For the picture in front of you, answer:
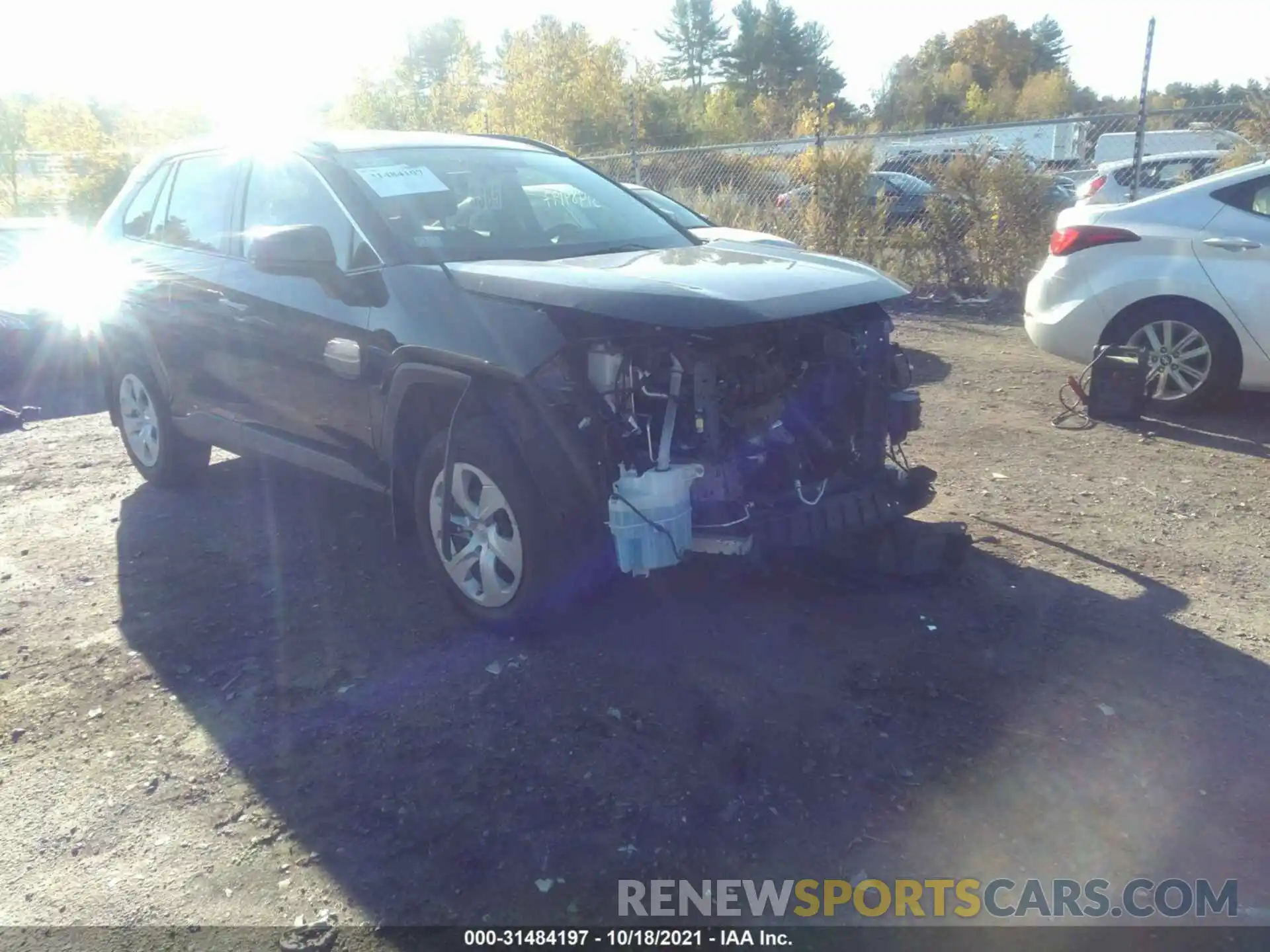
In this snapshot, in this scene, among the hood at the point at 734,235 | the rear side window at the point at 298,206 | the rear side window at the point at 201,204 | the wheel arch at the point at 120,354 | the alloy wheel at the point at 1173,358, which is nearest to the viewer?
the rear side window at the point at 298,206

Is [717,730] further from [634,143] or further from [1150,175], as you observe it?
[1150,175]

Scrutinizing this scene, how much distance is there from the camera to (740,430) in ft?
12.4

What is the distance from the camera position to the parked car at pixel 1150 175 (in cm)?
1220

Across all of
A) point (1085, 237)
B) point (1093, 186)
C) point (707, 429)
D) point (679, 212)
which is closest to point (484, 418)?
point (707, 429)

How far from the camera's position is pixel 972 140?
11.9 metres

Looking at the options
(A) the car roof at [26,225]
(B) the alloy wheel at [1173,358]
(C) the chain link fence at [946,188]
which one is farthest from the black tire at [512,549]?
(A) the car roof at [26,225]

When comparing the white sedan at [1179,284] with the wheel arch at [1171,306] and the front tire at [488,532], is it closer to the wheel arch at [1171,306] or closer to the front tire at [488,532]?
the wheel arch at [1171,306]

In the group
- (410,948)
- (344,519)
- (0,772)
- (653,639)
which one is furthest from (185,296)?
(410,948)

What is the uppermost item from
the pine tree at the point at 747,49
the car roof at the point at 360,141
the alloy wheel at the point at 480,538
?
the pine tree at the point at 747,49

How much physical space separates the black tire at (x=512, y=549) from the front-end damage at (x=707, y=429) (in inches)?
6.4

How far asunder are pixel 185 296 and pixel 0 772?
8.70 ft

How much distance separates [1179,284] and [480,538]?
16.1 ft

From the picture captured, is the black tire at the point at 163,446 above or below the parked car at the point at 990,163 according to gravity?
below

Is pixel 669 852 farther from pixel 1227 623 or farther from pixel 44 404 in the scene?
pixel 44 404
